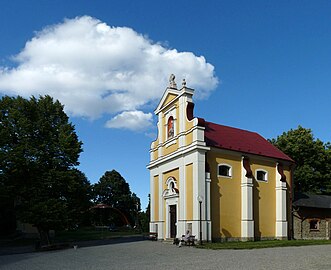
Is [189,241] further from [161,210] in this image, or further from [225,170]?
[161,210]

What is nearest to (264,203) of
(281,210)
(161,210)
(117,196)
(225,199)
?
(281,210)

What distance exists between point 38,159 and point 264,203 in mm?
18328

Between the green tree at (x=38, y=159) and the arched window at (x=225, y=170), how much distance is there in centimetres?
1129

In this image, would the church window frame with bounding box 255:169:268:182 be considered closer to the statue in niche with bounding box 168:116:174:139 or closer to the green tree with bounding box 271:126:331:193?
the statue in niche with bounding box 168:116:174:139

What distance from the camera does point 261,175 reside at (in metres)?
34.2

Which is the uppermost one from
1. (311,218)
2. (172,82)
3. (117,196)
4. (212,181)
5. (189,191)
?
(172,82)

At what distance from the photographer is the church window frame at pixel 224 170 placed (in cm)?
3134

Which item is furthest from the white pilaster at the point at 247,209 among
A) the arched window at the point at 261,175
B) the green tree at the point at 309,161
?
the green tree at the point at 309,161

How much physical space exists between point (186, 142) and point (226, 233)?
753 centimetres

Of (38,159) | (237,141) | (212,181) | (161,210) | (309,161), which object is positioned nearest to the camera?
(212,181)

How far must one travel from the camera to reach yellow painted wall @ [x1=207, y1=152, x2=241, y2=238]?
30422 mm

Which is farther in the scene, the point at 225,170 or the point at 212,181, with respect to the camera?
the point at 225,170

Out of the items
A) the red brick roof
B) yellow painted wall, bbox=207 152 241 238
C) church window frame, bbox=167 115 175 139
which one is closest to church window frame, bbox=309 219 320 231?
the red brick roof

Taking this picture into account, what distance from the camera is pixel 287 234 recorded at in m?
34.0
